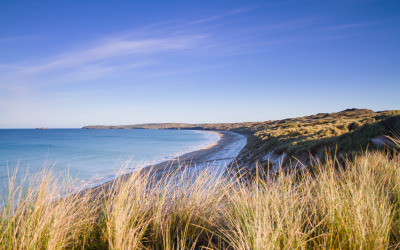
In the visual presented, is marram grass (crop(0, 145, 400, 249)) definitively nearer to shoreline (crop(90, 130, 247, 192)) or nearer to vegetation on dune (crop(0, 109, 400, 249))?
vegetation on dune (crop(0, 109, 400, 249))

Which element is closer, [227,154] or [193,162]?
[193,162]

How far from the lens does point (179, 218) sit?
255cm

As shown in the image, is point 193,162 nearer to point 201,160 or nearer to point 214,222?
point 201,160

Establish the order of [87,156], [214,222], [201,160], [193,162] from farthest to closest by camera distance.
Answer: [87,156] → [201,160] → [193,162] → [214,222]

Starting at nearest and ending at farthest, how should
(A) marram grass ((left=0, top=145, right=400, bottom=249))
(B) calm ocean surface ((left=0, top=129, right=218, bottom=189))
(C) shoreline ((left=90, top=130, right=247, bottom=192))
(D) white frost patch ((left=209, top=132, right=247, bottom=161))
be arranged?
(A) marram grass ((left=0, top=145, right=400, bottom=249)), (C) shoreline ((left=90, top=130, right=247, bottom=192)), (B) calm ocean surface ((left=0, top=129, right=218, bottom=189)), (D) white frost patch ((left=209, top=132, right=247, bottom=161))

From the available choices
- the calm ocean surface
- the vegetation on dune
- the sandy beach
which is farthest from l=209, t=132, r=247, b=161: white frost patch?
the vegetation on dune

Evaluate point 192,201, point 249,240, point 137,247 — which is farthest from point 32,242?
point 249,240

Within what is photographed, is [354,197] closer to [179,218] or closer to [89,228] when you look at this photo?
[179,218]

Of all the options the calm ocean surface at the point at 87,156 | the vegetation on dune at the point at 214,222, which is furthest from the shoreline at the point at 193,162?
the vegetation on dune at the point at 214,222

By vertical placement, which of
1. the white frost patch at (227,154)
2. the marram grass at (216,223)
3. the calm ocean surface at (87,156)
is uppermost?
the marram grass at (216,223)

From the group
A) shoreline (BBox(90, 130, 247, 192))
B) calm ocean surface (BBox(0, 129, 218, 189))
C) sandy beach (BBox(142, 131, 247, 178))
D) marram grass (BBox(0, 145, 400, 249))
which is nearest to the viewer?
marram grass (BBox(0, 145, 400, 249))

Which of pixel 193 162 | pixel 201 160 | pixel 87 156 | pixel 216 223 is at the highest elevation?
pixel 216 223

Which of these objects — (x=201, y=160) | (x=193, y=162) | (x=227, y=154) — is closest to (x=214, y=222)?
(x=193, y=162)

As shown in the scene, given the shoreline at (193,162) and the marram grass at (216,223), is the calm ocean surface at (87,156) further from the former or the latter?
the shoreline at (193,162)
